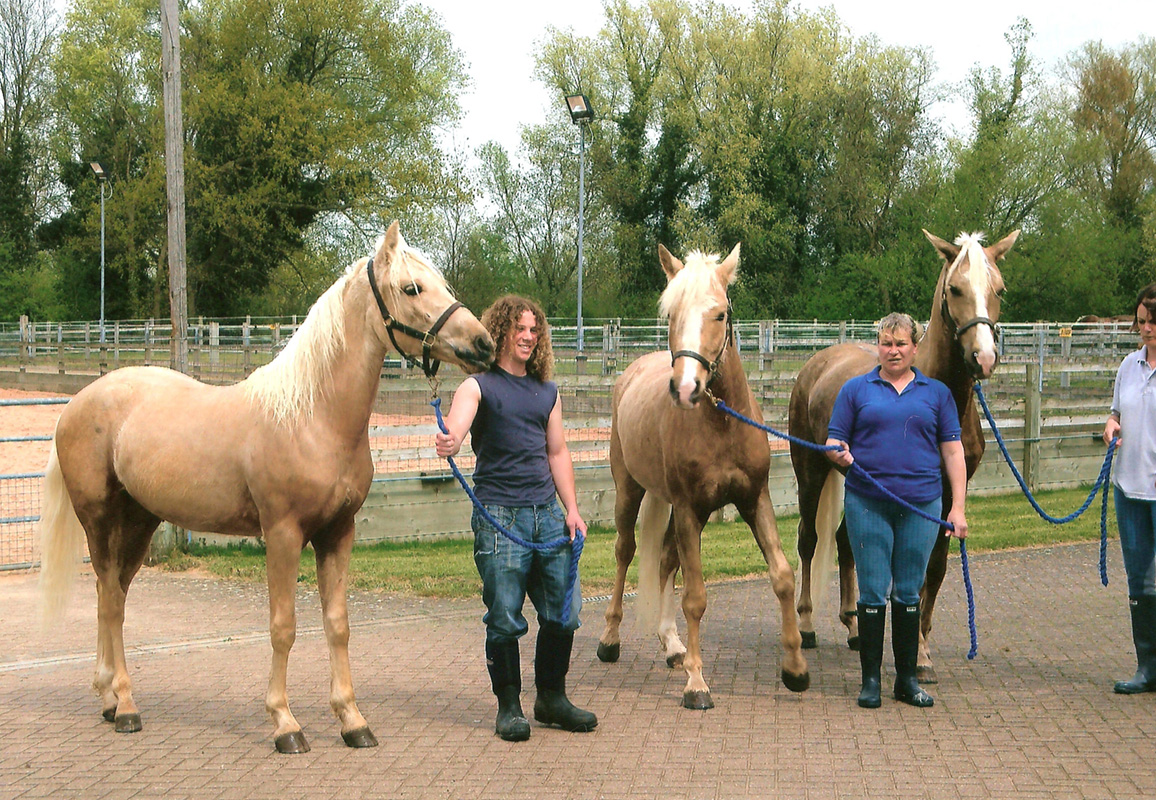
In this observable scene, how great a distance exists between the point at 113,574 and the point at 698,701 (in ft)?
9.68

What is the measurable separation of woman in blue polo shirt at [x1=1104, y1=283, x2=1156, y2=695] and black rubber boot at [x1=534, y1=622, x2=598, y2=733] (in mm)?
2787

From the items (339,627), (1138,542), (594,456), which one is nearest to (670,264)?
(339,627)

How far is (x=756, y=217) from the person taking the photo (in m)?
37.5

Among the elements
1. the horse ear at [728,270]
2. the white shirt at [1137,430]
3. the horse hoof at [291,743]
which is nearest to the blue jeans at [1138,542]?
the white shirt at [1137,430]

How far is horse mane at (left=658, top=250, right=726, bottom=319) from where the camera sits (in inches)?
203

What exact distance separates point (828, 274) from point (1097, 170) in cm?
1020

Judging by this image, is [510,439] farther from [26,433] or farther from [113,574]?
[26,433]

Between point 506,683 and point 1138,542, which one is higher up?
point 1138,542

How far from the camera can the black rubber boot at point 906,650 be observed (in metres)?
5.28

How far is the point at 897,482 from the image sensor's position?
5.19 metres

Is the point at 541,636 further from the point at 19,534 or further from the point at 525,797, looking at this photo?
the point at 19,534

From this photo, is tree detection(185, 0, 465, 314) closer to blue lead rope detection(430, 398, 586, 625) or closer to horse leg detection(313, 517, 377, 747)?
horse leg detection(313, 517, 377, 747)

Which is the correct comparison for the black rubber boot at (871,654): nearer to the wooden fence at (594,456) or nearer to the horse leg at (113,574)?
the horse leg at (113,574)

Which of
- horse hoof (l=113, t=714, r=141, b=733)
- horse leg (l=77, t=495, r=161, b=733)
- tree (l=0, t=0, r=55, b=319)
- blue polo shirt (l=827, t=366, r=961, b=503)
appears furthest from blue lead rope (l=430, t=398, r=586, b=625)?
tree (l=0, t=0, r=55, b=319)
